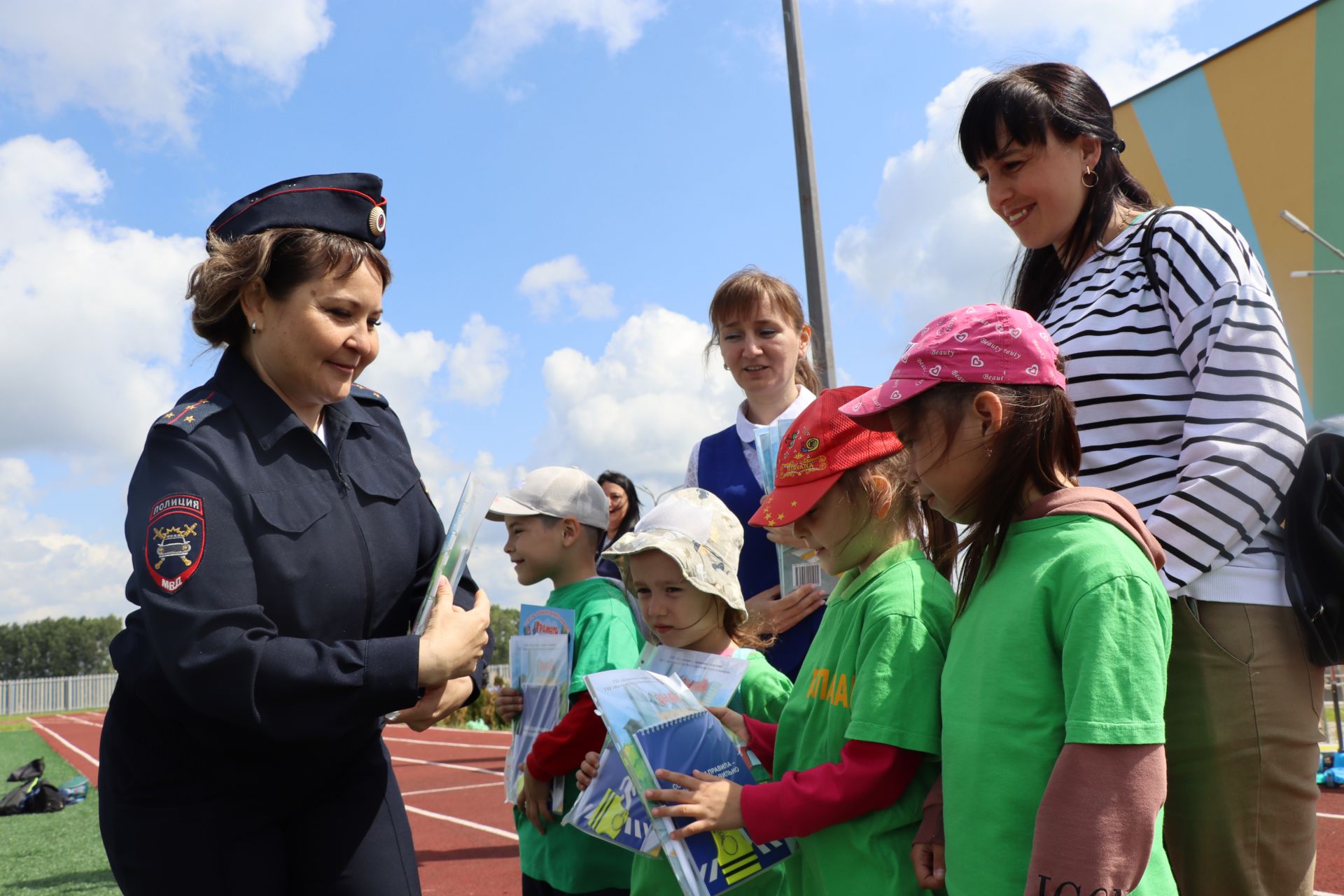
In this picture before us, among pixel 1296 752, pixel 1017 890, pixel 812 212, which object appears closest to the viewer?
pixel 1017 890

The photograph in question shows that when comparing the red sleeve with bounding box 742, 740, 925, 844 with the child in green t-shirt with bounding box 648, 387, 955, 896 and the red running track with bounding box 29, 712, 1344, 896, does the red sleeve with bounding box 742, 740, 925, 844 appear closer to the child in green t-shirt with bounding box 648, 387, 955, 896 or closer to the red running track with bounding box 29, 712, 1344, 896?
the child in green t-shirt with bounding box 648, 387, 955, 896

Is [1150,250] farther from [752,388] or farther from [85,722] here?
[85,722]

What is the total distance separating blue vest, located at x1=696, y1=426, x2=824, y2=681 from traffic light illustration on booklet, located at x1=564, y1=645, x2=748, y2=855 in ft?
1.12

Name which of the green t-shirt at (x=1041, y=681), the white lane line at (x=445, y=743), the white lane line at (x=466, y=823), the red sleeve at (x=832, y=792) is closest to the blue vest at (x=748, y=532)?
the red sleeve at (x=832, y=792)

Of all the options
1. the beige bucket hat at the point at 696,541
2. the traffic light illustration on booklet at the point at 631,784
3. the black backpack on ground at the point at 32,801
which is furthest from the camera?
the black backpack on ground at the point at 32,801

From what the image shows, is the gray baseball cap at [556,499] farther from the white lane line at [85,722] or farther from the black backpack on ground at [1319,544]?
the white lane line at [85,722]

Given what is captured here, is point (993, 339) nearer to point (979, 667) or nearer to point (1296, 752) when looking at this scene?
point (979, 667)

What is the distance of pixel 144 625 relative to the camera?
188 cm

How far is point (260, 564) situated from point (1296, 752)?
179 cm

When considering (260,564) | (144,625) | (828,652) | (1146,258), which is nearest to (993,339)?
(1146,258)

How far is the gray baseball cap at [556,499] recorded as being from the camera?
3701 millimetres

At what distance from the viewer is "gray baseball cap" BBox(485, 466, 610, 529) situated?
3701mm

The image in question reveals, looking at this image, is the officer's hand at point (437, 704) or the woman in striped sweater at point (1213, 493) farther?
the officer's hand at point (437, 704)

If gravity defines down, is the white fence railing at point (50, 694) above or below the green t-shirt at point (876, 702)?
below
